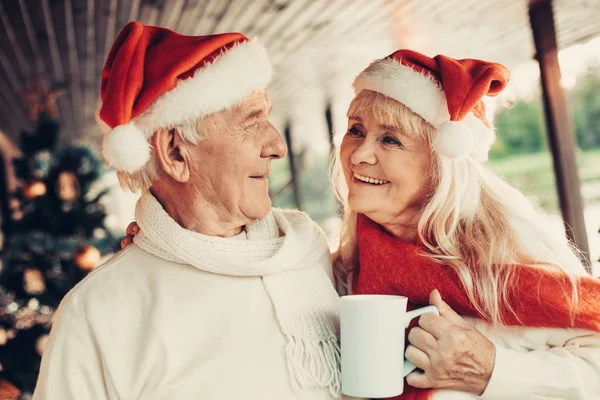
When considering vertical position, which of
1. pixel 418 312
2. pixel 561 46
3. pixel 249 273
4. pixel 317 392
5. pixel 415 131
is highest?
pixel 561 46

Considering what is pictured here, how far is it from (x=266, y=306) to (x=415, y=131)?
62 centimetres

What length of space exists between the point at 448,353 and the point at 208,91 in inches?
32.8

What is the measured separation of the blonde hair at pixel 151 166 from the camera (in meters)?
1.44

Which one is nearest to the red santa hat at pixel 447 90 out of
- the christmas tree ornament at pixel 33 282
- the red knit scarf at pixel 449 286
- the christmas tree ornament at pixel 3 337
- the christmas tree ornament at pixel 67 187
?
the red knit scarf at pixel 449 286

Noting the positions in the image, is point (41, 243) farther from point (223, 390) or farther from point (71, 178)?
point (223, 390)

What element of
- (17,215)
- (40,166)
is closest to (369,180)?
(40,166)

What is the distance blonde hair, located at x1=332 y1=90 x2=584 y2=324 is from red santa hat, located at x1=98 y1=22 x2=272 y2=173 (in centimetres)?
41

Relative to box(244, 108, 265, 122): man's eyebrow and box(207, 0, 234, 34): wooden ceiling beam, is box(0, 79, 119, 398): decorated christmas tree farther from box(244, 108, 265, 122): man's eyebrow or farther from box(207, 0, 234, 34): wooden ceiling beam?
box(244, 108, 265, 122): man's eyebrow

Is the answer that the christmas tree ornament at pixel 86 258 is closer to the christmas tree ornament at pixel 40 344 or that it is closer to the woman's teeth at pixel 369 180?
the christmas tree ornament at pixel 40 344

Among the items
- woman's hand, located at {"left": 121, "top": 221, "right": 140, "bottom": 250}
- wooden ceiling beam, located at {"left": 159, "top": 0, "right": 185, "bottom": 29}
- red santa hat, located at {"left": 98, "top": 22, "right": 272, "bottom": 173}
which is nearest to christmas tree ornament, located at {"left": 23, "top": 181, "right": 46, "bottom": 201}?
wooden ceiling beam, located at {"left": 159, "top": 0, "right": 185, "bottom": 29}

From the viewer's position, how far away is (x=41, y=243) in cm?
366

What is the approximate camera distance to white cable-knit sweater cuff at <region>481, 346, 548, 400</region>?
1.32 meters

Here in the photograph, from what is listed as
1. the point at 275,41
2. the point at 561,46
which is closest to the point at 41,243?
the point at 275,41

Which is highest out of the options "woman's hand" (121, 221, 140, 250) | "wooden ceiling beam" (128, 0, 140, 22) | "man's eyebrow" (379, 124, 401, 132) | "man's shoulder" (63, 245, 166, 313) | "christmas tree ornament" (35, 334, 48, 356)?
"wooden ceiling beam" (128, 0, 140, 22)
